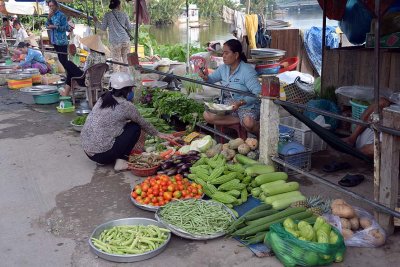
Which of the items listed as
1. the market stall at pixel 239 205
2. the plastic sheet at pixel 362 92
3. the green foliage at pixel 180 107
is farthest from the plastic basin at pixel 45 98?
the plastic sheet at pixel 362 92

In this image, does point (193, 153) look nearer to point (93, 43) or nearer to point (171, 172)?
point (171, 172)

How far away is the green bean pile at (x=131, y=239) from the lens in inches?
120

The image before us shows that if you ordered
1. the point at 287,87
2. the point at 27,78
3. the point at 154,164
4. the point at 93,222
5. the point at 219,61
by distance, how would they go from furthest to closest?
the point at 219,61 → the point at 27,78 → the point at 287,87 → the point at 154,164 → the point at 93,222

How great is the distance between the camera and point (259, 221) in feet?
10.7

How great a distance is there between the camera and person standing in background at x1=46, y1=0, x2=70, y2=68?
948 cm

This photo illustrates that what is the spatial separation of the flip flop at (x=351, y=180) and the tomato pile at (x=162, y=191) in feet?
4.79

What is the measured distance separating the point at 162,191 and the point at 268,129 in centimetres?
124

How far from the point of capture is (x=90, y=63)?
8.04 m

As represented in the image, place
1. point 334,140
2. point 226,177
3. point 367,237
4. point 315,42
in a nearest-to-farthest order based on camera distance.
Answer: point 367,237 → point 334,140 → point 226,177 → point 315,42

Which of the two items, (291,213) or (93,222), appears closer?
(291,213)

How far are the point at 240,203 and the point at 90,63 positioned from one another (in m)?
5.33

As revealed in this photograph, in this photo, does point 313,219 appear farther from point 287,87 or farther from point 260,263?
point 287,87

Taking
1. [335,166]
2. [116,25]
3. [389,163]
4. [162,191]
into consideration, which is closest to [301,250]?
[389,163]

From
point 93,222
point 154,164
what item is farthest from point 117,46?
point 93,222
